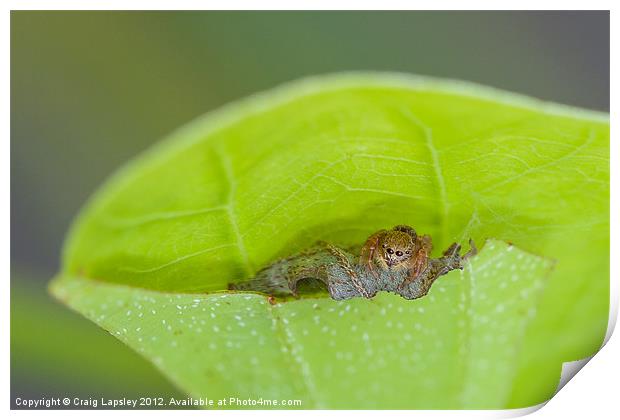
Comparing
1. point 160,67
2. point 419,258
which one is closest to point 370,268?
point 419,258

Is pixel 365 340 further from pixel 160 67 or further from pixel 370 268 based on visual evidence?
pixel 160 67

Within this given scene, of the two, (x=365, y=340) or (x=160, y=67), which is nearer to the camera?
(x=365, y=340)

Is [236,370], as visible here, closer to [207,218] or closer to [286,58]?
[207,218]

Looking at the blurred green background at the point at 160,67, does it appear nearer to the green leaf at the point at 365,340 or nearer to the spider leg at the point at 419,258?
the green leaf at the point at 365,340

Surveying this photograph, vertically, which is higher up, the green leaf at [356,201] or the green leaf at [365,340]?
the green leaf at [356,201]

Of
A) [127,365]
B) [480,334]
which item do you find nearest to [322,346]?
[480,334]

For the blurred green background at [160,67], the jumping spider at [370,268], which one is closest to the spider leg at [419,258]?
the jumping spider at [370,268]
